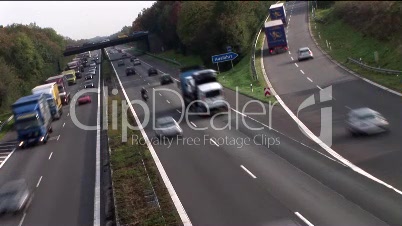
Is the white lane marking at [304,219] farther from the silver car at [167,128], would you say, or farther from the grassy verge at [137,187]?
the silver car at [167,128]

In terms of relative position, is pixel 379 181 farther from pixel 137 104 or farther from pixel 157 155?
pixel 137 104

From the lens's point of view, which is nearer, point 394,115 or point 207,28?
point 394,115

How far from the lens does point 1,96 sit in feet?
216

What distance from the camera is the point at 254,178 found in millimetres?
22672

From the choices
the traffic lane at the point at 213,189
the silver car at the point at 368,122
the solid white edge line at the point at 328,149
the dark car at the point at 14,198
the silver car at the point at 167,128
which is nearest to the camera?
the traffic lane at the point at 213,189

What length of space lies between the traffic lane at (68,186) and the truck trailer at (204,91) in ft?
28.0

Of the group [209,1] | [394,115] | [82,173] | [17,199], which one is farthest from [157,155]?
[209,1]

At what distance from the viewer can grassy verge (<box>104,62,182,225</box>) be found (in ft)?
63.0

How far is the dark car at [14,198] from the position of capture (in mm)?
22781

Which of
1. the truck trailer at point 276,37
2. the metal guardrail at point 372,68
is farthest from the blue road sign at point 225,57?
the truck trailer at point 276,37

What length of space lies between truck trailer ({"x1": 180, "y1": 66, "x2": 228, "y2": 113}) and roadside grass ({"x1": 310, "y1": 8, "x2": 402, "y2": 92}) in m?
12.2

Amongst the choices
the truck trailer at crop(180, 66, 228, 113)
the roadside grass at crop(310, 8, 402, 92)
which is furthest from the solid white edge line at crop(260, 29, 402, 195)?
the roadside grass at crop(310, 8, 402, 92)

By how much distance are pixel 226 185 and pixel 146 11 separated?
142m

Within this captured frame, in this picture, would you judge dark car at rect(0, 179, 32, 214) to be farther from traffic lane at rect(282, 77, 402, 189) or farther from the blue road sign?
the blue road sign
